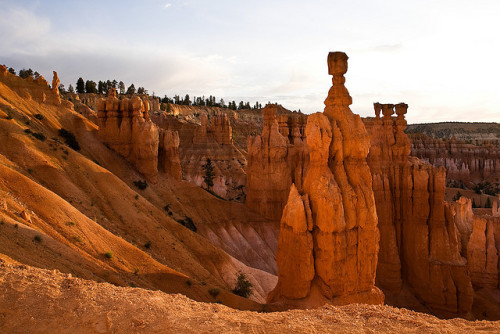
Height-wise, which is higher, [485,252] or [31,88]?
[31,88]

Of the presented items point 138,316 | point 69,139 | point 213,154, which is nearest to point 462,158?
point 213,154

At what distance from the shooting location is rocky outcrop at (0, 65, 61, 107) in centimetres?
3222

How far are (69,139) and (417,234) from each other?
27.7 metres

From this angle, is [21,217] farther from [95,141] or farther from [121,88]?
[121,88]

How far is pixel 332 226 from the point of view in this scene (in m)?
17.1

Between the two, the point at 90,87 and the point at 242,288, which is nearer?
the point at 242,288

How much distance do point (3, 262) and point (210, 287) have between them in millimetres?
10234

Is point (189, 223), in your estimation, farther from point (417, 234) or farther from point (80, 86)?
point (80, 86)

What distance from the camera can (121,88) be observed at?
112 meters

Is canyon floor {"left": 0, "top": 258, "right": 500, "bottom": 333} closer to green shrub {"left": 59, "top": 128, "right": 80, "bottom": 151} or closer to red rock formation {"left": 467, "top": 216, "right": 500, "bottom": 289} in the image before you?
green shrub {"left": 59, "top": 128, "right": 80, "bottom": 151}

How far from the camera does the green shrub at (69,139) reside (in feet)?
98.8

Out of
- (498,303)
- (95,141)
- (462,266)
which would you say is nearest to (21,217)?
(95,141)

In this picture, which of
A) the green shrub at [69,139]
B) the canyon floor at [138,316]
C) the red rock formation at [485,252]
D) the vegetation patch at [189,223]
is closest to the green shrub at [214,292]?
the canyon floor at [138,316]

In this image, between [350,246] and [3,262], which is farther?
[350,246]
